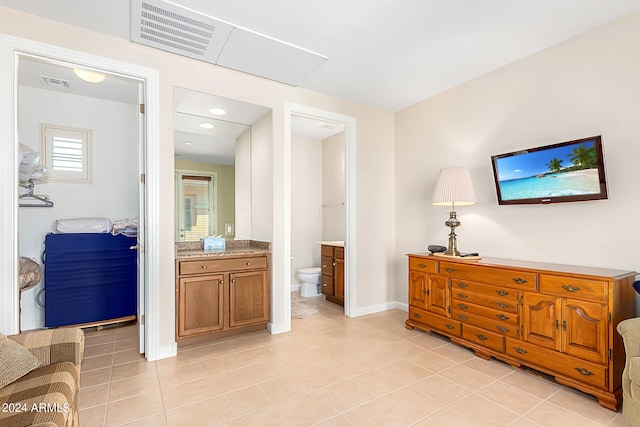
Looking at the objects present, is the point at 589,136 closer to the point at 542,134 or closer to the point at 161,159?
the point at 542,134

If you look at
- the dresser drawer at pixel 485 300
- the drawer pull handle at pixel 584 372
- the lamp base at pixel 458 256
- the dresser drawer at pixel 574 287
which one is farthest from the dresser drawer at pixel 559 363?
the lamp base at pixel 458 256

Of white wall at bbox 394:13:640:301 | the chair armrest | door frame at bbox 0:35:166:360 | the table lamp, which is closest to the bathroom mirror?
door frame at bbox 0:35:166:360

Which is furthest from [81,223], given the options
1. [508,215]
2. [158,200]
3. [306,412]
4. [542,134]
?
[542,134]

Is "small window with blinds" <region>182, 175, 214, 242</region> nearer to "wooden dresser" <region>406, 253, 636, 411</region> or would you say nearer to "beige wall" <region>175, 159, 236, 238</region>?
"beige wall" <region>175, 159, 236, 238</region>

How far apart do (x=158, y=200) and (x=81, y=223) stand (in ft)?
4.68

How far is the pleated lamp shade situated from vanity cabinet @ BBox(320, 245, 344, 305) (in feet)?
5.23

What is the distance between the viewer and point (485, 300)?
2662 mm

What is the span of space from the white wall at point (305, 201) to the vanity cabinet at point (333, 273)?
79cm

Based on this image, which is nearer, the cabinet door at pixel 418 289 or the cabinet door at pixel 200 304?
the cabinet door at pixel 200 304

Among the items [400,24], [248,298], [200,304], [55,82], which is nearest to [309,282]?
[248,298]

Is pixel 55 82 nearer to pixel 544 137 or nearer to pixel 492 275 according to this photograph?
pixel 492 275

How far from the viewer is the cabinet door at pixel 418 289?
10.6 feet

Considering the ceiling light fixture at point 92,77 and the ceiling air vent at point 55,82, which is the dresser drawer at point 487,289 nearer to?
the ceiling light fixture at point 92,77

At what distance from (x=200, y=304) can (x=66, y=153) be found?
244 centimetres
